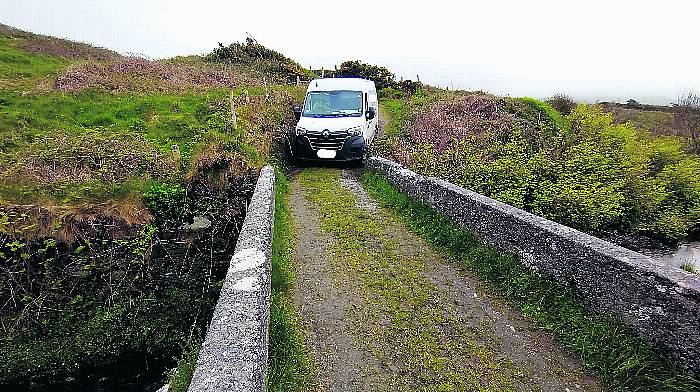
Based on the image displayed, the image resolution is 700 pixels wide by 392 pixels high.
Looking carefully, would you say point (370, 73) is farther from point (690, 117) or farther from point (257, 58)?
point (690, 117)

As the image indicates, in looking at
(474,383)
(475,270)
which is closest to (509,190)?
(475,270)

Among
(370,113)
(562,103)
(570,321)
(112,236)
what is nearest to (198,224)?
(112,236)

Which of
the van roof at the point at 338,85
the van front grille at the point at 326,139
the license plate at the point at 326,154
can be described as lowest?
the license plate at the point at 326,154

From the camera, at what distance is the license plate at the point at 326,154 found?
1238 centimetres

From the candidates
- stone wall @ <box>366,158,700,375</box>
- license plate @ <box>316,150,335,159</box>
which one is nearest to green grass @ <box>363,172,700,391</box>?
stone wall @ <box>366,158,700,375</box>

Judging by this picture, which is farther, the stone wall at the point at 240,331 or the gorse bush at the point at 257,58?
the gorse bush at the point at 257,58

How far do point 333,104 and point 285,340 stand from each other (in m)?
9.57

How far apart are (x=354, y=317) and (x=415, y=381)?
4.05 feet

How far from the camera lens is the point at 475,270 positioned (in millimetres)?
6297

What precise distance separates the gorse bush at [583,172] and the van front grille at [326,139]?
2450mm

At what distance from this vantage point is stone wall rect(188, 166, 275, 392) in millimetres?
2963

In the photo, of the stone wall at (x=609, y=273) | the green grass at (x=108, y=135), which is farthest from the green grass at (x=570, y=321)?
the green grass at (x=108, y=135)

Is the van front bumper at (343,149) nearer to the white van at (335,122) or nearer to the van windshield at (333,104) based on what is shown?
the white van at (335,122)

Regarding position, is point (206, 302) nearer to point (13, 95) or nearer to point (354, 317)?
point (354, 317)
